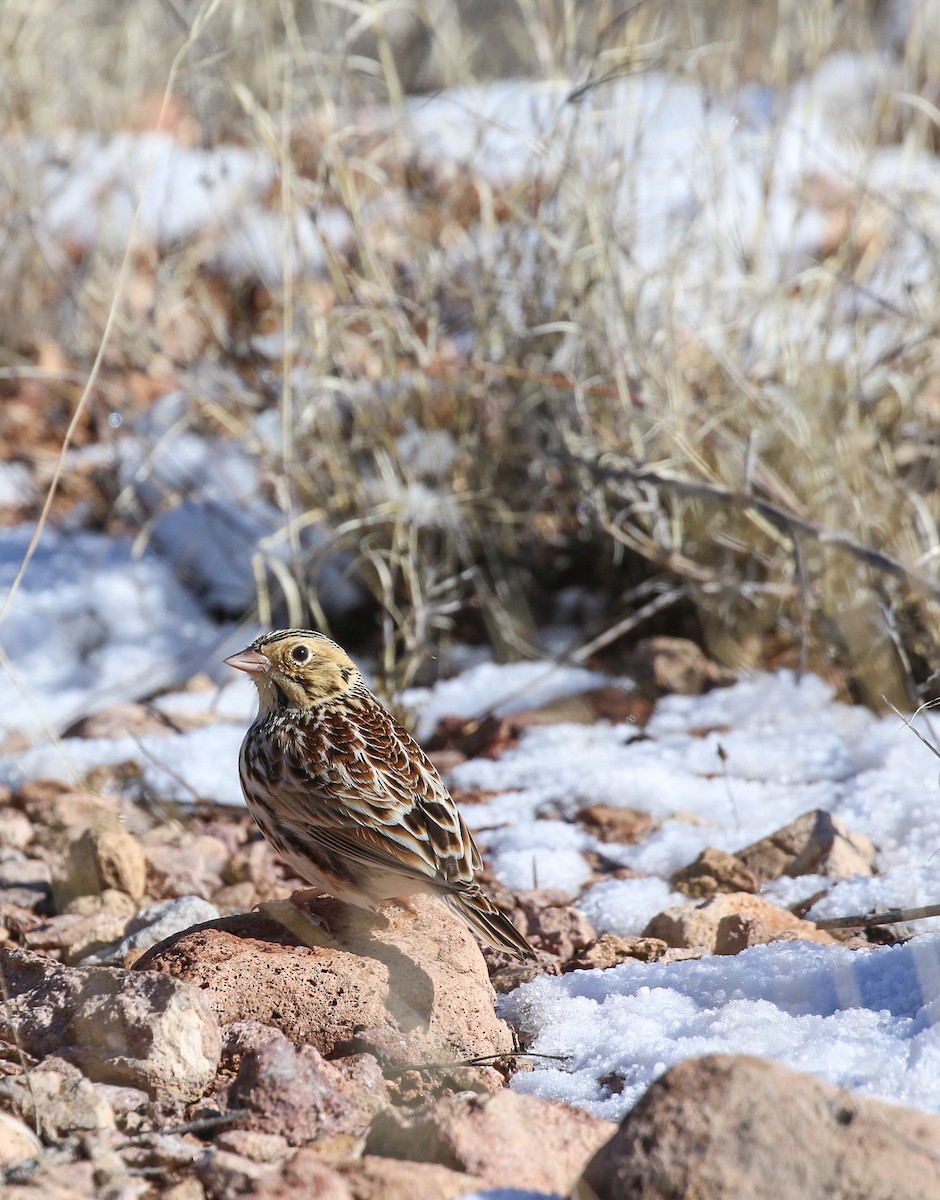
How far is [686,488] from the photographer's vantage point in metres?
3.64

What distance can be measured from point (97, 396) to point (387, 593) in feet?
6.62

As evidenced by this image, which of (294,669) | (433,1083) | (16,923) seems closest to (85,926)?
(16,923)

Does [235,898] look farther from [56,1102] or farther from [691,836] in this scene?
[56,1102]

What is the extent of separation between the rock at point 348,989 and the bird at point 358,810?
144mm

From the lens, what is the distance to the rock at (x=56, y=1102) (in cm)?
230

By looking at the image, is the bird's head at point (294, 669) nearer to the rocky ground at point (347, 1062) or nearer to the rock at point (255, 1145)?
the rocky ground at point (347, 1062)

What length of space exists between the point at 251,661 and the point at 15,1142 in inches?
57.3

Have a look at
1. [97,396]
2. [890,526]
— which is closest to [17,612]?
[97,396]

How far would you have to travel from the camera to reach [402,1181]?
2082 millimetres

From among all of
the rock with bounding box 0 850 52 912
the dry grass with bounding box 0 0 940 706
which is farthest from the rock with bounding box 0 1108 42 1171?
the dry grass with bounding box 0 0 940 706

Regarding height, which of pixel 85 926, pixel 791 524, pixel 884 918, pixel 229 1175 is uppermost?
pixel 791 524

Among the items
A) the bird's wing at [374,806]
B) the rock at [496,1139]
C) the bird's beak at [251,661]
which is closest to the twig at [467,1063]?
the rock at [496,1139]

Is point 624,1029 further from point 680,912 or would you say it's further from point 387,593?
point 387,593

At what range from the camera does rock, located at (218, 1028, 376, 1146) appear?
92.6 inches
